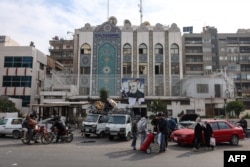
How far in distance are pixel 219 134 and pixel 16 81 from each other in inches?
1461

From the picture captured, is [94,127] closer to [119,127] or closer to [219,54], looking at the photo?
[119,127]

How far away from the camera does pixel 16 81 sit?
149ft

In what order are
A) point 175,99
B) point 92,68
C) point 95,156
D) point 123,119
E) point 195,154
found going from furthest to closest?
point 92,68
point 175,99
point 123,119
point 195,154
point 95,156

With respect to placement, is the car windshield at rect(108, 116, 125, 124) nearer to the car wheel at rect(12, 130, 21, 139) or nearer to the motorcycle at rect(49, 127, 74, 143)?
the motorcycle at rect(49, 127, 74, 143)

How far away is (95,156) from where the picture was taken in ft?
39.9

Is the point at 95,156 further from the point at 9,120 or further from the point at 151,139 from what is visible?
the point at 9,120

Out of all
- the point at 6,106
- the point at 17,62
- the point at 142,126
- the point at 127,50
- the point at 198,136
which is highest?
the point at 127,50

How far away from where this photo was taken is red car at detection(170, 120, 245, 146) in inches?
615

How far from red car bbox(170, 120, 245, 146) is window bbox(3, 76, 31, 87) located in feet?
113

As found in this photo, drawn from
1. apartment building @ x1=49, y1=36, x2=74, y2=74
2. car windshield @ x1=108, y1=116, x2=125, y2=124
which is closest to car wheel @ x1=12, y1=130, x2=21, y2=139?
car windshield @ x1=108, y1=116, x2=125, y2=124

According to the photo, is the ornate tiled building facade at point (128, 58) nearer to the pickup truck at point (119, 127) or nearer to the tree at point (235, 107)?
the tree at point (235, 107)

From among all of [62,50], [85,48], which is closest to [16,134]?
[85,48]

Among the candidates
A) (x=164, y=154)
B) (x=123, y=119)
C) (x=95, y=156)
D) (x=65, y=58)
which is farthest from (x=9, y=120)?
(x=65, y=58)

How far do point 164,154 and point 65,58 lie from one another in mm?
63183
